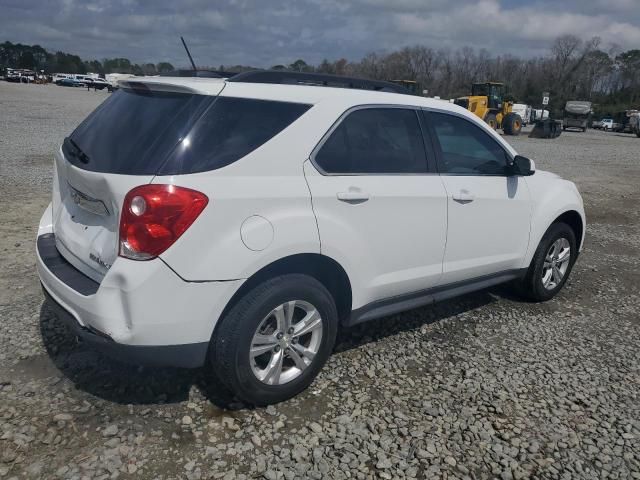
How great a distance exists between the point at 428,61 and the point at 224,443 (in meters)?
95.6

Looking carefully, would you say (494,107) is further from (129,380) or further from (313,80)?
(129,380)

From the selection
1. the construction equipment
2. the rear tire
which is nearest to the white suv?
the construction equipment

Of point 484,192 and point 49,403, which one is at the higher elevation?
point 484,192

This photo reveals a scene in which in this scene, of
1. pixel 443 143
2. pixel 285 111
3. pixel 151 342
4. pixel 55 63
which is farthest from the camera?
pixel 55 63

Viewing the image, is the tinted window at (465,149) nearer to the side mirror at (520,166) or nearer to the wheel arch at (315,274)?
the side mirror at (520,166)

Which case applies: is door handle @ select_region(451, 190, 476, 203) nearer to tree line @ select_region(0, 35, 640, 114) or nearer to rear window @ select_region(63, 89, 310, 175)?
rear window @ select_region(63, 89, 310, 175)

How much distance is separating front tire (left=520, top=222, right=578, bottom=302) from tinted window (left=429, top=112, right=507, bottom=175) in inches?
37.7

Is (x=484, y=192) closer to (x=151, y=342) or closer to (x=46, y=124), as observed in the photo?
(x=151, y=342)

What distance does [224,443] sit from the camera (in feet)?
9.37

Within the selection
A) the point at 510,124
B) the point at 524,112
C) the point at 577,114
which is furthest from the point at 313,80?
the point at 577,114

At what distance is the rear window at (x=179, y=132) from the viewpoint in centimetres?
272

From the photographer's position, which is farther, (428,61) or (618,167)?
(428,61)

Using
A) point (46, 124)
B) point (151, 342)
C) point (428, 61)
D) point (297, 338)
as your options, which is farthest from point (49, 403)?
point (428, 61)

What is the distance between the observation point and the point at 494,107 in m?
29.6
